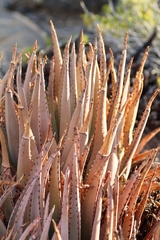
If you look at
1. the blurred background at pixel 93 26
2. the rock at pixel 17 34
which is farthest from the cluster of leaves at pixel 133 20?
the rock at pixel 17 34

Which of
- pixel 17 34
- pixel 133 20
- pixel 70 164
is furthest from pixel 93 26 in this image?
pixel 70 164

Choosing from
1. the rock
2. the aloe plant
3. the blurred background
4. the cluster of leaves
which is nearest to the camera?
the aloe plant

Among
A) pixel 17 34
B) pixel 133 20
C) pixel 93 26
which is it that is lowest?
pixel 133 20

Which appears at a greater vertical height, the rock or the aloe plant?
the rock

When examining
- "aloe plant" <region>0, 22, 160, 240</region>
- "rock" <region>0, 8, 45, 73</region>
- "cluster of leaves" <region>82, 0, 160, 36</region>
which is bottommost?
"aloe plant" <region>0, 22, 160, 240</region>

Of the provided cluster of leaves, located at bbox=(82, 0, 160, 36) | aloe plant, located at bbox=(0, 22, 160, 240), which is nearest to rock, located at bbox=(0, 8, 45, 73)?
cluster of leaves, located at bbox=(82, 0, 160, 36)

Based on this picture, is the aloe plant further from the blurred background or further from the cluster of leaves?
the cluster of leaves

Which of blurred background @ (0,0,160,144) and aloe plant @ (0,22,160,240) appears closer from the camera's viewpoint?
aloe plant @ (0,22,160,240)

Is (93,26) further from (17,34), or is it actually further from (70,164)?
(70,164)

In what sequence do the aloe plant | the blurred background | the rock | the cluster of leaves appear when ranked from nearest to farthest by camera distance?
1. the aloe plant
2. the blurred background
3. the cluster of leaves
4. the rock
